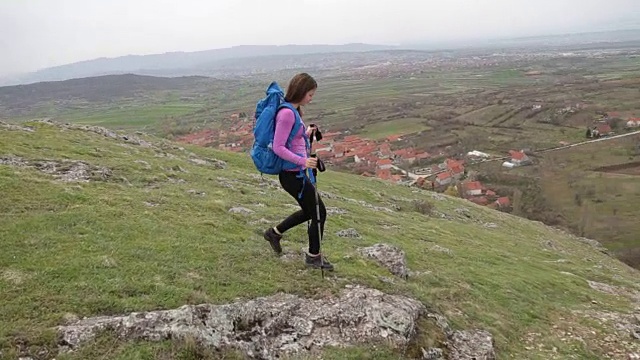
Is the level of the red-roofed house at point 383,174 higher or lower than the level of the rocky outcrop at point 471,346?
lower

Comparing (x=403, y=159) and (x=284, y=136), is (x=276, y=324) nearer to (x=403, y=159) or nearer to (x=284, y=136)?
(x=284, y=136)

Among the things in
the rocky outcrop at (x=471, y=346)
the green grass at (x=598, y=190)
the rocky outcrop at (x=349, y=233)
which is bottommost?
the green grass at (x=598, y=190)

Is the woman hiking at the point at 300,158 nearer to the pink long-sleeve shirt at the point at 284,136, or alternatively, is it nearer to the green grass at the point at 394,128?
the pink long-sleeve shirt at the point at 284,136

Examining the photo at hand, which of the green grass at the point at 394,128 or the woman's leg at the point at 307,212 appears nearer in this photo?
the woman's leg at the point at 307,212

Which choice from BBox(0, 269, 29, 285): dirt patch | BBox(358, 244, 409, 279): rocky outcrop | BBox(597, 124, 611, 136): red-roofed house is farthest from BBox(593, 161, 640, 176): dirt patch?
BBox(0, 269, 29, 285): dirt patch

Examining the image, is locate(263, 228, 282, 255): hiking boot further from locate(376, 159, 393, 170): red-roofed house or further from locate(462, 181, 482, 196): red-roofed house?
locate(376, 159, 393, 170): red-roofed house

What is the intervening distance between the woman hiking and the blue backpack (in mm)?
112

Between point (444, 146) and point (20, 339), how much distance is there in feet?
392

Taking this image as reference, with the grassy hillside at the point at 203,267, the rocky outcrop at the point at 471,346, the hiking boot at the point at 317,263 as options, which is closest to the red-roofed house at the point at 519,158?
the grassy hillside at the point at 203,267

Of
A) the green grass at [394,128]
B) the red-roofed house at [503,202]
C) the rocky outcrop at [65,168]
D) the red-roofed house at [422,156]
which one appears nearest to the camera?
the rocky outcrop at [65,168]

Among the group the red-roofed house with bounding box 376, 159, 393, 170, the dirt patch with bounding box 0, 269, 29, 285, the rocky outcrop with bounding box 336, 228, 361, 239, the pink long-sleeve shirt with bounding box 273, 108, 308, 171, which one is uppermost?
the pink long-sleeve shirt with bounding box 273, 108, 308, 171

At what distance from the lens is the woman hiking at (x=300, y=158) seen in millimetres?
8422

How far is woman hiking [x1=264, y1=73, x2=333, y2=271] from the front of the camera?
842 centimetres

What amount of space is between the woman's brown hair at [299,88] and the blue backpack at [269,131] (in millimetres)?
141
